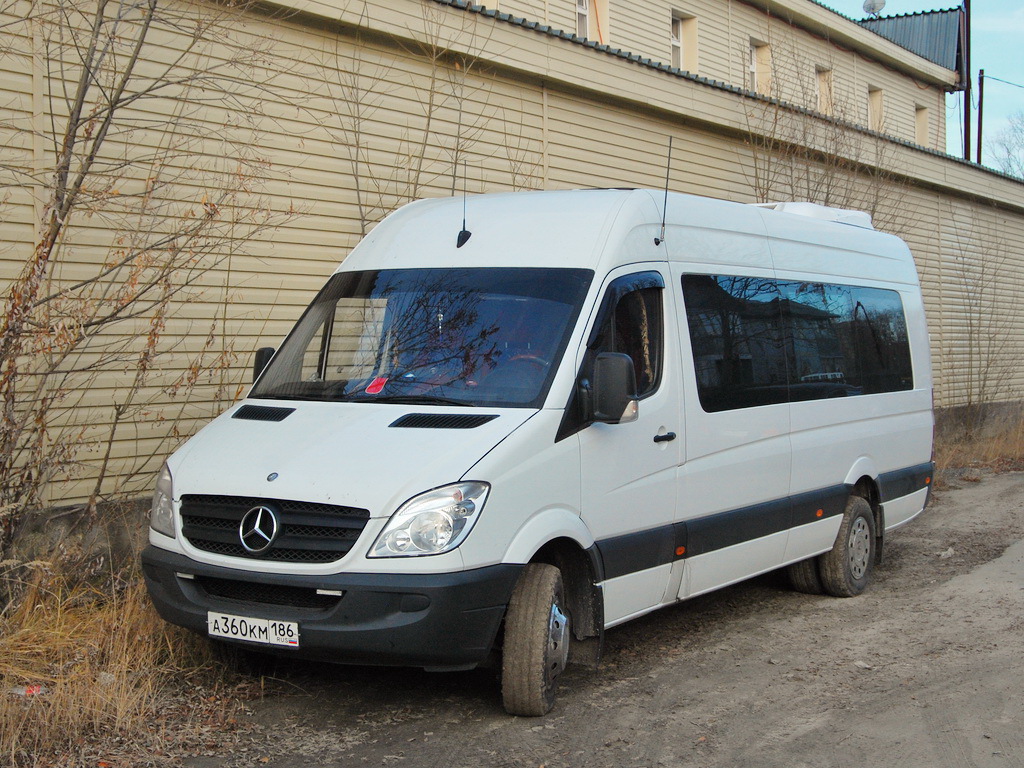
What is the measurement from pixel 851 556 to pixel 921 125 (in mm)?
21034

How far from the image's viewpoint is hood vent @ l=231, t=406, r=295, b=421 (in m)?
5.86

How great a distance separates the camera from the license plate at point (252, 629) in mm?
5039

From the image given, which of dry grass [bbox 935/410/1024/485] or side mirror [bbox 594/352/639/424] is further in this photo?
dry grass [bbox 935/410/1024/485]

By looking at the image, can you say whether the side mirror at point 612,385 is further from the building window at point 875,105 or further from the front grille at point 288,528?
the building window at point 875,105

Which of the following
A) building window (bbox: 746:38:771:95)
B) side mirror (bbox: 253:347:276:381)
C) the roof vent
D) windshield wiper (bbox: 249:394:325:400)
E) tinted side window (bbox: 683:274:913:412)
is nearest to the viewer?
windshield wiper (bbox: 249:394:325:400)

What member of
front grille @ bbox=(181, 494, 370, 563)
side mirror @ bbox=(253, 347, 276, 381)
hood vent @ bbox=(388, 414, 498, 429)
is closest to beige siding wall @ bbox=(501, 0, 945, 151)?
side mirror @ bbox=(253, 347, 276, 381)

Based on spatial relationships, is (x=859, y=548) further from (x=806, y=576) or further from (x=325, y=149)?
(x=325, y=149)

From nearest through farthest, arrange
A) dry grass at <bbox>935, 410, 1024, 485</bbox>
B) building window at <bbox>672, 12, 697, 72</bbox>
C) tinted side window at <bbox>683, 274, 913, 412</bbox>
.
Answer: tinted side window at <bbox>683, 274, 913, 412</bbox> < dry grass at <bbox>935, 410, 1024, 485</bbox> < building window at <bbox>672, 12, 697, 72</bbox>

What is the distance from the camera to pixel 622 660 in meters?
6.59

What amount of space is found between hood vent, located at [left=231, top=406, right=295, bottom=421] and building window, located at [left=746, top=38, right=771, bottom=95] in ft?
52.6

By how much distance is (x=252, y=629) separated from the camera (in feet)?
16.9

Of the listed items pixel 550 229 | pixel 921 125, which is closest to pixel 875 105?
pixel 921 125

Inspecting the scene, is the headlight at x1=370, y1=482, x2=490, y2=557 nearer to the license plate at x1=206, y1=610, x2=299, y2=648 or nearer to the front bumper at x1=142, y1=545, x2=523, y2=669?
the front bumper at x1=142, y1=545, x2=523, y2=669

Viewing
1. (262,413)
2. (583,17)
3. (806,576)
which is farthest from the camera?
(583,17)
